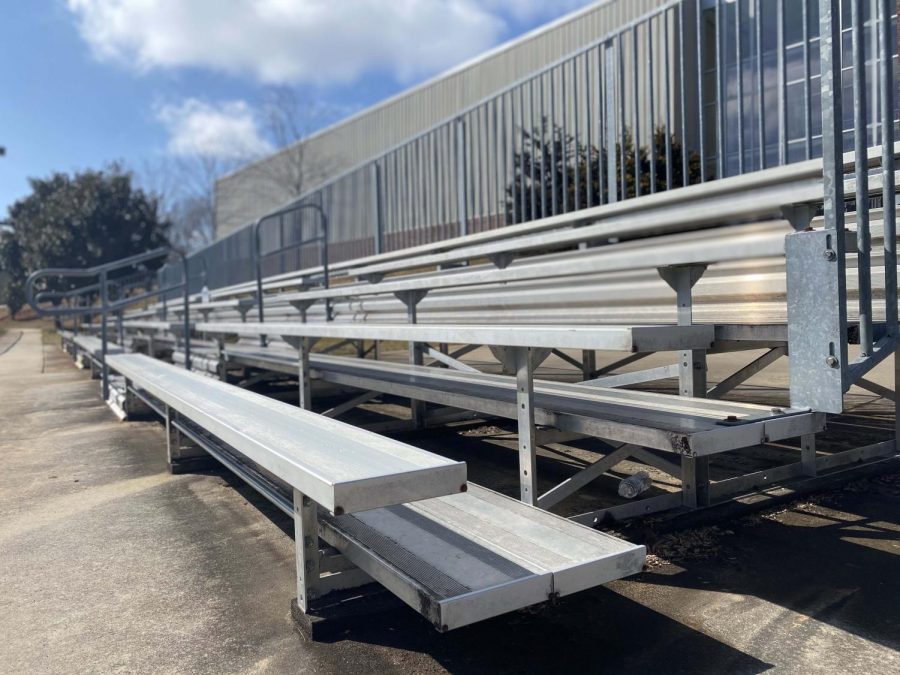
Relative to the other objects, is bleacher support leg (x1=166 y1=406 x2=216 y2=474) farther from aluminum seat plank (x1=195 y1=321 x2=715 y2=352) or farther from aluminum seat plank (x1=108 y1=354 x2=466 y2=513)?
aluminum seat plank (x1=195 y1=321 x2=715 y2=352)

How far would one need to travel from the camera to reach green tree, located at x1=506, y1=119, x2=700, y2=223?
185 inches

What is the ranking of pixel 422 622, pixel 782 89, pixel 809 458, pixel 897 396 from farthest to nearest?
pixel 897 396, pixel 809 458, pixel 782 89, pixel 422 622

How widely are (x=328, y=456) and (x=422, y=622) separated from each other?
2.20ft

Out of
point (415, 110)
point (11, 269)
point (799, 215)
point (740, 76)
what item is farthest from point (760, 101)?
point (11, 269)

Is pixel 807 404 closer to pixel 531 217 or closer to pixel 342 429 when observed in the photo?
pixel 342 429

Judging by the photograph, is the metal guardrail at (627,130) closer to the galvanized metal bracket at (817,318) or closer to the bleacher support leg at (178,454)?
the galvanized metal bracket at (817,318)

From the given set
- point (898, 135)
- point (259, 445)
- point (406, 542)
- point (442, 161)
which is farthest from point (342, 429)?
point (442, 161)

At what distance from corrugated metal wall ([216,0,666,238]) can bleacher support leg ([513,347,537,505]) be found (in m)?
9.15

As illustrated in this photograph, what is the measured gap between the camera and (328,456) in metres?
2.06

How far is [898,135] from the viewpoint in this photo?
340 cm

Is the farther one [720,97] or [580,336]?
[720,97]

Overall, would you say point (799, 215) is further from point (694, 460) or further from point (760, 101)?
point (760, 101)

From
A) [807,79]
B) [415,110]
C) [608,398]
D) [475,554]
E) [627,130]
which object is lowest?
[475,554]

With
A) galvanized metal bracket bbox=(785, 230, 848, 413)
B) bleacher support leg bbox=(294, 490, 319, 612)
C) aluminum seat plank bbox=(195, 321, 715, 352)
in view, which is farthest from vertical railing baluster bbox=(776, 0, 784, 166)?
bleacher support leg bbox=(294, 490, 319, 612)
